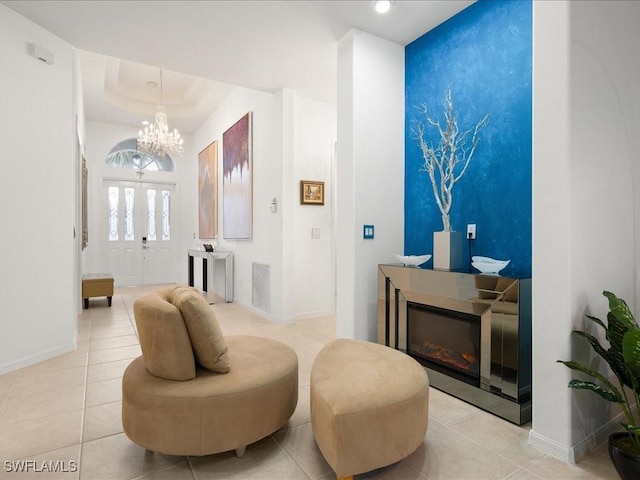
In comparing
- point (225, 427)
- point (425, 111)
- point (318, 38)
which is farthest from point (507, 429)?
point (318, 38)

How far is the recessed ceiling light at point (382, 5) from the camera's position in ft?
9.38

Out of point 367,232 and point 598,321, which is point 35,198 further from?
point 598,321

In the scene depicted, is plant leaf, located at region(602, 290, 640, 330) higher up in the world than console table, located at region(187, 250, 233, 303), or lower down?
higher up

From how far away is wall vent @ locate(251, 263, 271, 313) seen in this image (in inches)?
198

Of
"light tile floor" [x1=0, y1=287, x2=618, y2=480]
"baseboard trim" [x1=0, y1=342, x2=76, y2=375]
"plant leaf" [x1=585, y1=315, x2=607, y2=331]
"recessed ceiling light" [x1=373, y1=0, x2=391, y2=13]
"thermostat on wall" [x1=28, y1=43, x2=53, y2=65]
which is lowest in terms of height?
"light tile floor" [x1=0, y1=287, x2=618, y2=480]

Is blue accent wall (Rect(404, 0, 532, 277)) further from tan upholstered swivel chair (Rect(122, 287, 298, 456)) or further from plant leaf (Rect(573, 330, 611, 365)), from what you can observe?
tan upholstered swivel chair (Rect(122, 287, 298, 456))

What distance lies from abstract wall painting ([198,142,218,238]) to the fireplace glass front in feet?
16.4

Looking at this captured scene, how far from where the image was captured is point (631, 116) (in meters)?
2.28

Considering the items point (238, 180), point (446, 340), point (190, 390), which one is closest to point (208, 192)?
point (238, 180)

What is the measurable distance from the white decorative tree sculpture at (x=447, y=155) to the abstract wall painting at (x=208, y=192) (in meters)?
4.72

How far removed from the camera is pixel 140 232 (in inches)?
319
